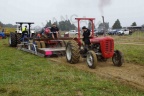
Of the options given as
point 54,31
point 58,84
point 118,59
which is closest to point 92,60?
point 118,59

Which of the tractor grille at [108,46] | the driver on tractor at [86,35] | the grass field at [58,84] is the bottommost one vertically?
the grass field at [58,84]

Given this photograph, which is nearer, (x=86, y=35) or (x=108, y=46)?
(x=108, y=46)

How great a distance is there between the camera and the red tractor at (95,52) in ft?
33.3

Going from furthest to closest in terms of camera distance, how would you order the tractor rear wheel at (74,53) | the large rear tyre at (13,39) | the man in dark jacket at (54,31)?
the large rear tyre at (13,39), the man in dark jacket at (54,31), the tractor rear wheel at (74,53)

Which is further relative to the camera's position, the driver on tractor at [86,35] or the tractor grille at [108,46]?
the driver on tractor at [86,35]

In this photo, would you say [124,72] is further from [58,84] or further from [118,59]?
[58,84]

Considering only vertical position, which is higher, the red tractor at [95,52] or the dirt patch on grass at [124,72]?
the red tractor at [95,52]

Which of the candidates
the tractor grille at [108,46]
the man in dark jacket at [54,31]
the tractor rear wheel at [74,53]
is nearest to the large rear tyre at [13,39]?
the man in dark jacket at [54,31]

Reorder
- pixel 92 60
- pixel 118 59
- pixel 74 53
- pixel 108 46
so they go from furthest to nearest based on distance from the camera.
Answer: pixel 74 53 < pixel 118 59 < pixel 108 46 < pixel 92 60

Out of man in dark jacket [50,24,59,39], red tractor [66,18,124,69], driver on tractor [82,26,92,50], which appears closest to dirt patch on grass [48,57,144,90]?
red tractor [66,18,124,69]

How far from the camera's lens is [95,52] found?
1065 cm

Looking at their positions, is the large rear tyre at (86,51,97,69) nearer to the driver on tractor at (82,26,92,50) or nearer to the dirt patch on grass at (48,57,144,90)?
the dirt patch on grass at (48,57,144,90)

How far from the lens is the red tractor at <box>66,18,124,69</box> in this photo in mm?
10164

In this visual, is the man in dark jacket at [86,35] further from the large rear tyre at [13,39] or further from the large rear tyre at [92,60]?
the large rear tyre at [13,39]
